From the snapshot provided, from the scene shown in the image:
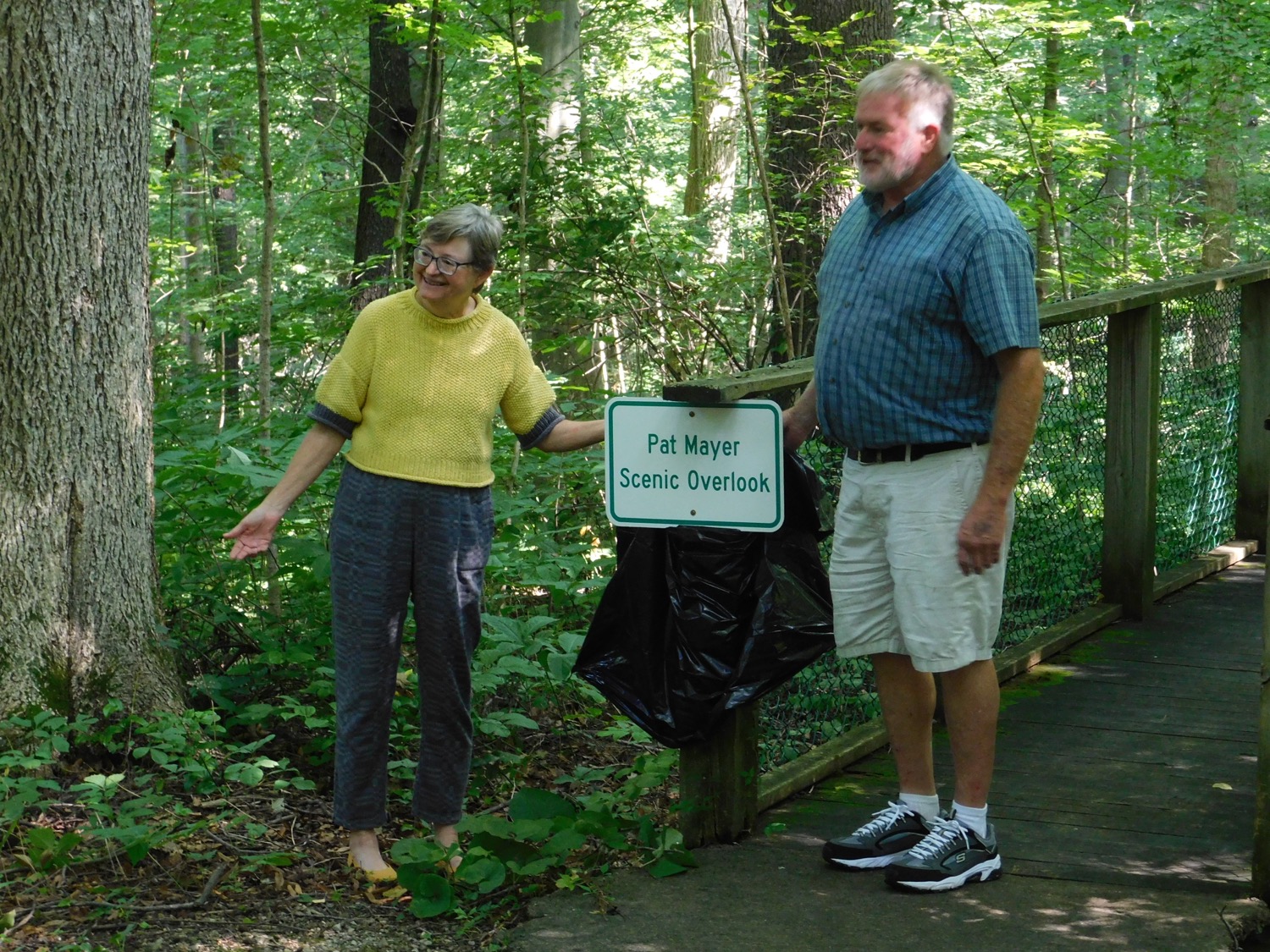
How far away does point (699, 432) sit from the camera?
3.61m

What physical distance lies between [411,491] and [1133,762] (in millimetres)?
2586

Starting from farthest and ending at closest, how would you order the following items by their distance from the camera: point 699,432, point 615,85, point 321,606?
point 615,85
point 321,606
point 699,432

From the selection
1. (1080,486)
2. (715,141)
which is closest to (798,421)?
(1080,486)

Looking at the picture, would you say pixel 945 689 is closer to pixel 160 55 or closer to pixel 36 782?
pixel 36 782

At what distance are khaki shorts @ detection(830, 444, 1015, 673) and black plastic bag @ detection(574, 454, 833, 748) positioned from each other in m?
0.25

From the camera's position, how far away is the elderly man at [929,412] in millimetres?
3230

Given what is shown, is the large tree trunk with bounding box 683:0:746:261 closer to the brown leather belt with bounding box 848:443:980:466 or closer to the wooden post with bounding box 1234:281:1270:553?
the wooden post with bounding box 1234:281:1270:553

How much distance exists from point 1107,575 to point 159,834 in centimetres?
437

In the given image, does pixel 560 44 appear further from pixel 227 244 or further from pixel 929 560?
pixel 227 244

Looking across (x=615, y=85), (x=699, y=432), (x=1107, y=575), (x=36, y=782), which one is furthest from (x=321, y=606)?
(x=615, y=85)

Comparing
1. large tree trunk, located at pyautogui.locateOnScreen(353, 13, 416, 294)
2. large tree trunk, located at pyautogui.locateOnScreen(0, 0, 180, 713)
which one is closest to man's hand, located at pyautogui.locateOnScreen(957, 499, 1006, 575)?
large tree trunk, located at pyautogui.locateOnScreen(0, 0, 180, 713)

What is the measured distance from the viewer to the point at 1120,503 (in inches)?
239

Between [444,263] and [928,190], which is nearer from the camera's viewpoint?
[928,190]

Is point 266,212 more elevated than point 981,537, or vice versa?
point 266,212
